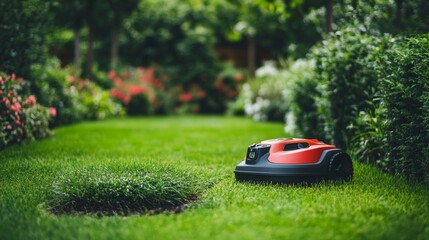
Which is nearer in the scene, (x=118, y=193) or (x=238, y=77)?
(x=118, y=193)

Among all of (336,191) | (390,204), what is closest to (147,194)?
(336,191)

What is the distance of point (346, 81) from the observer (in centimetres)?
654

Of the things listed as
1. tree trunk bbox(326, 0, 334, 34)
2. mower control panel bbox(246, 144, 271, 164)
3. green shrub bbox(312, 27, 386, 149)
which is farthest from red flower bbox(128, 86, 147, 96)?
mower control panel bbox(246, 144, 271, 164)

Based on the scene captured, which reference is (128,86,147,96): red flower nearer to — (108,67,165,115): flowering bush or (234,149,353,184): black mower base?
(108,67,165,115): flowering bush

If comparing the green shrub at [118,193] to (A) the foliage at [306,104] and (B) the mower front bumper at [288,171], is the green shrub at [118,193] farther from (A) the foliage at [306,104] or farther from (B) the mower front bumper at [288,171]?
(A) the foliage at [306,104]

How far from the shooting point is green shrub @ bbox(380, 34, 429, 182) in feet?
15.5

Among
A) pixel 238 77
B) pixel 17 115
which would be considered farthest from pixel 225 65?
pixel 17 115

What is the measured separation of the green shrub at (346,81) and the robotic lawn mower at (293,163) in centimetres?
162

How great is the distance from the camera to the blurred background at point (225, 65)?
19.7ft

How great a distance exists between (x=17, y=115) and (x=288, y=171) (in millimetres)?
4361

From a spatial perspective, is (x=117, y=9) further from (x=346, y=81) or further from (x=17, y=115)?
(x=346, y=81)

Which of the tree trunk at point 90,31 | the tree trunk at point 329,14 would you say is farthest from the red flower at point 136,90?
the tree trunk at point 329,14

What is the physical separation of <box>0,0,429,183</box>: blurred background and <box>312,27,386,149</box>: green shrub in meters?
0.01

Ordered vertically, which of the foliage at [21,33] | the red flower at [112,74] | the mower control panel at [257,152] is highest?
the foliage at [21,33]
